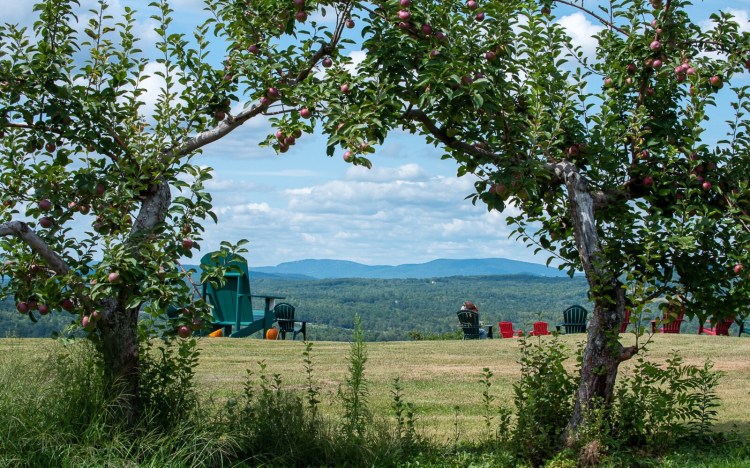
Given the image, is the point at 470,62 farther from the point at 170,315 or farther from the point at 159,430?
the point at 159,430

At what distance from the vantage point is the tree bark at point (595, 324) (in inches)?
247

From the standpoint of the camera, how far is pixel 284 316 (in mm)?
21500

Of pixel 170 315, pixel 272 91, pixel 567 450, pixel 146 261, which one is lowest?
pixel 567 450

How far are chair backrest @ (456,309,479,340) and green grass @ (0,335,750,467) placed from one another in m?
2.50

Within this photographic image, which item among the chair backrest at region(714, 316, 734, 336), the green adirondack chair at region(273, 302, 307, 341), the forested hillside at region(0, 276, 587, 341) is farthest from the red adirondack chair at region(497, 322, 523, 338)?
the forested hillside at region(0, 276, 587, 341)

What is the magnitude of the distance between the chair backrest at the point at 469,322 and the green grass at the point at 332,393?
250cm

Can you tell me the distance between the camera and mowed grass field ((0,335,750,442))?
344 inches

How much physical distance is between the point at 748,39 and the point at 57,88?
5.53 meters

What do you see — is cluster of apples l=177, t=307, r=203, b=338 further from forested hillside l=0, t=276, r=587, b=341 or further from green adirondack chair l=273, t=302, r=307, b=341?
forested hillside l=0, t=276, r=587, b=341

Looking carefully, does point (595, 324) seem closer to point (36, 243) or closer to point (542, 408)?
point (542, 408)

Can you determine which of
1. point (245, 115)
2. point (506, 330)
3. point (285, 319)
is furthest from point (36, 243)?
point (506, 330)

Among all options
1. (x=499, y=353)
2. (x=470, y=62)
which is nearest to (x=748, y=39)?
(x=470, y=62)

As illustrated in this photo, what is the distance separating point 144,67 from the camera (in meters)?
6.50

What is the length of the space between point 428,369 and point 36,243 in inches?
350
